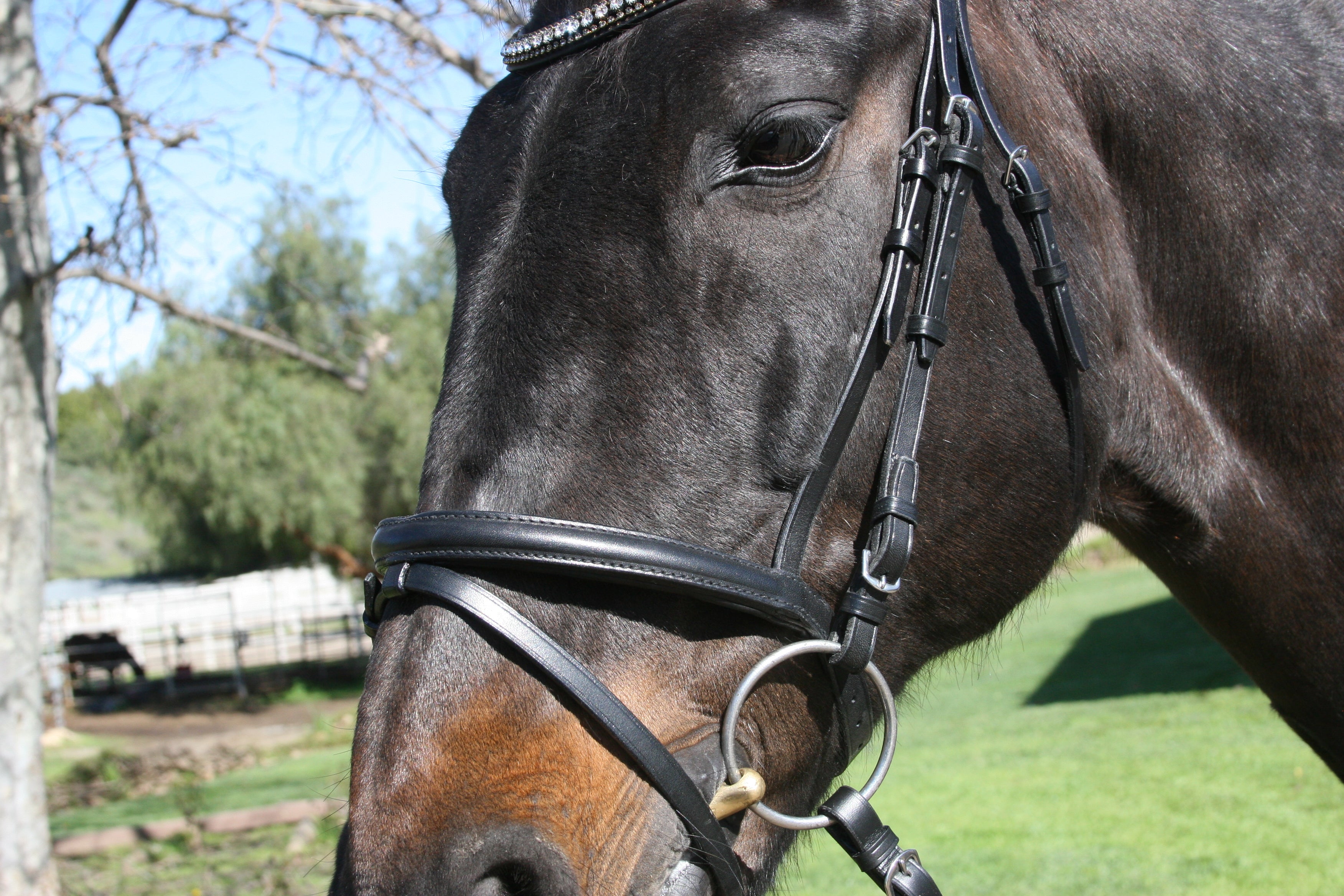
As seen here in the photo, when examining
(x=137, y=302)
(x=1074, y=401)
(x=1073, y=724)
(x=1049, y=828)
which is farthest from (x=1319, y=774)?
(x=137, y=302)

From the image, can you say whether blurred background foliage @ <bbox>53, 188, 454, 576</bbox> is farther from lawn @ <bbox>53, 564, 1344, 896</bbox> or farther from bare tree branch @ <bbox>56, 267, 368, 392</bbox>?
bare tree branch @ <bbox>56, 267, 368, 392</bbox>

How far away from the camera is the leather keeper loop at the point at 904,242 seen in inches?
51.7

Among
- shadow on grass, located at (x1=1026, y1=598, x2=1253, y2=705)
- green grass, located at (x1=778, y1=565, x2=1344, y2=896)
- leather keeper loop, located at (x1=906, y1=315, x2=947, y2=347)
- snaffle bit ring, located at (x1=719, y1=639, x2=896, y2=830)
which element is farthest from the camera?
shadow on grass, located at (x1=1026, y1=598, x2=1253, y2=705)

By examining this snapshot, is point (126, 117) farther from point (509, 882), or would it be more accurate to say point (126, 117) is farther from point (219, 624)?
point (219, 624)

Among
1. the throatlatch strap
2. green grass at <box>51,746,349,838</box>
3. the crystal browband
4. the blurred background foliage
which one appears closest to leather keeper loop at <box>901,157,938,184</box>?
the crystal browband

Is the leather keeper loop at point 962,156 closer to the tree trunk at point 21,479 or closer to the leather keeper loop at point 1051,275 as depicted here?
the leather keeper loop at point 1051,275

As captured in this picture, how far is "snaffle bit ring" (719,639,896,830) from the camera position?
1192 millimetres

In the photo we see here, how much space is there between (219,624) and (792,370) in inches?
1183

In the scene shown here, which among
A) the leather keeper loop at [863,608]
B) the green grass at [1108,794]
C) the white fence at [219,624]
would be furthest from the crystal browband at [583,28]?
the white fence at [219,624]

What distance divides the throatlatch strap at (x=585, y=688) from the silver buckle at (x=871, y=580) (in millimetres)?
338

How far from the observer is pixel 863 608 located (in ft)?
4.15

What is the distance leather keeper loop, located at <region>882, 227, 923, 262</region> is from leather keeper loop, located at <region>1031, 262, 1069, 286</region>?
0.21 m

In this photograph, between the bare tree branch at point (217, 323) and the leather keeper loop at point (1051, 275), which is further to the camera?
the bare tree branch at point (217, 323)

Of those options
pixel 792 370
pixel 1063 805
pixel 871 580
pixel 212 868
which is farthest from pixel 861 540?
pixel 212 868
